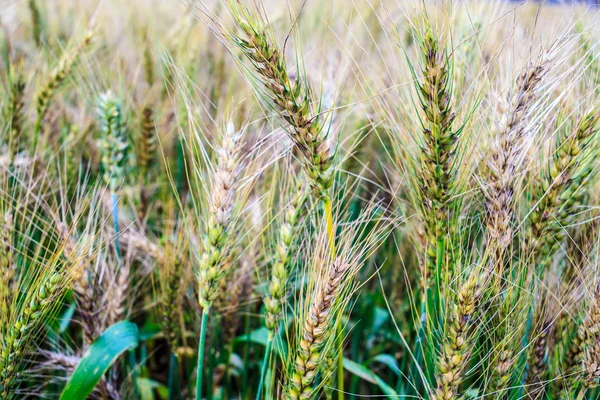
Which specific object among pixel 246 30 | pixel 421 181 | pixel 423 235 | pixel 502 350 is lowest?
pixel 502 350

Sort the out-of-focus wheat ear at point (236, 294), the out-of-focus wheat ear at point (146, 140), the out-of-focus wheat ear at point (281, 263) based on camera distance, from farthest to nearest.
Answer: the out-of-focus wheat ear at point (146, 140) < the out-of-focus wheat ear at point (236, 294) < the out-of-focus wheat ear at point (281, 263)

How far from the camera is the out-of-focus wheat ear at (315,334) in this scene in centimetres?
96

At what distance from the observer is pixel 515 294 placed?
111 centimetres

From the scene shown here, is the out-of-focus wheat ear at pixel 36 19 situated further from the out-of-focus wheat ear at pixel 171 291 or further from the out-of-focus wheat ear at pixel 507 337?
the out-of-focus wheat ear at pixel 507 337

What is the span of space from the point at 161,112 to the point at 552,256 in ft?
5.03

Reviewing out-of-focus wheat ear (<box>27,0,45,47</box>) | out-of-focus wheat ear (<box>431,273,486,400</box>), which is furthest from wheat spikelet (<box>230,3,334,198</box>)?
out-of-focus wheat ear (<box>27,0,45,47</box>)

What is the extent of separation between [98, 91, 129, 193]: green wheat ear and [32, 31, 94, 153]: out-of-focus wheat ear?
26cm

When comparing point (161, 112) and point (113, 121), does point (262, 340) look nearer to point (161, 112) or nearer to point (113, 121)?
point (113, 121)

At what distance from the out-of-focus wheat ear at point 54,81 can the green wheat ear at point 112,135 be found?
10.1 inches

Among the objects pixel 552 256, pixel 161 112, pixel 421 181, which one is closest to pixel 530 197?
pixel 552 256

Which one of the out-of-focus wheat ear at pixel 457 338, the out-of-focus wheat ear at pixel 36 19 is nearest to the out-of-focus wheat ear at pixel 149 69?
the out-of-focus wheat ear at pixel 36 19

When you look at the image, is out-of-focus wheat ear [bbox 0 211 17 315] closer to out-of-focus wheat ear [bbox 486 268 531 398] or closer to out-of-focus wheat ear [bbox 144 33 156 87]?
out-of-focus wheat ear [bbox 486 268 531 398]

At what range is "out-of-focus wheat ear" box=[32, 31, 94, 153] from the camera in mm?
1721

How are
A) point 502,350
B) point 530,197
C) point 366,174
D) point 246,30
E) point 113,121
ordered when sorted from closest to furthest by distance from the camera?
point 246,30
point 502,350
point 530,197
point 113,121
point 366,174
